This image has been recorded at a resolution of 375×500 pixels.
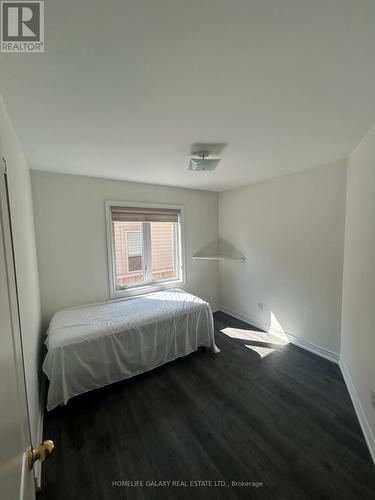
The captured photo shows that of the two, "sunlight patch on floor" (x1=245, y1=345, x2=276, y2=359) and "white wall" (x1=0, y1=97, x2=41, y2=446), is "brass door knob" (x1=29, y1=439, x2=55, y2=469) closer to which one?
"white wall" (x1=0, y1=97, x2=41, y2=446)

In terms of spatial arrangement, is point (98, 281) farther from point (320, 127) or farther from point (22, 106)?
point (320, 127)

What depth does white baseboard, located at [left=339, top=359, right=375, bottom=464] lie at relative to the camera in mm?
1485

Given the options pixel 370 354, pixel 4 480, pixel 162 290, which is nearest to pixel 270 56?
pixel 4 480

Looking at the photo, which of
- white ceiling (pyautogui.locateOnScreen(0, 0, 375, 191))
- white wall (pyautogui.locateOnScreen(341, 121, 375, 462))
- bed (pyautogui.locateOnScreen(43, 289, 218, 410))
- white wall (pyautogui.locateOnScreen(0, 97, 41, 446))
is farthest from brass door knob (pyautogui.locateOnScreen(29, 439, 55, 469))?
white wall (pyautogui.locateOnScreen(341, 121, 375, 462))

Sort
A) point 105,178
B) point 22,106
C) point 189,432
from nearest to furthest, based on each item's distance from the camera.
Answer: point 22,106, point 189,432, point 105,178

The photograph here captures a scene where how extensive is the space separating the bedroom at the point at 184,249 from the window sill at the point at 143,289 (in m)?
0.05

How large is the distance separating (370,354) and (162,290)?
257 cm

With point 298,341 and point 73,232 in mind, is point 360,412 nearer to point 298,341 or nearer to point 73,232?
point 298,341

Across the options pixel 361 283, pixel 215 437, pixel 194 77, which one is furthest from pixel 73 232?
pixel 361 283

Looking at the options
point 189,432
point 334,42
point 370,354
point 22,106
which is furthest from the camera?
point 189,432

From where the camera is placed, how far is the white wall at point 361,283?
157 cm

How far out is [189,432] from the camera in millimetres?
1661

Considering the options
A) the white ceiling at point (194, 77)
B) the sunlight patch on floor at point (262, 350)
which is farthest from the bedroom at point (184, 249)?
the sunlight patch on floor at point (262, 350)

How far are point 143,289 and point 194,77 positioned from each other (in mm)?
2724
